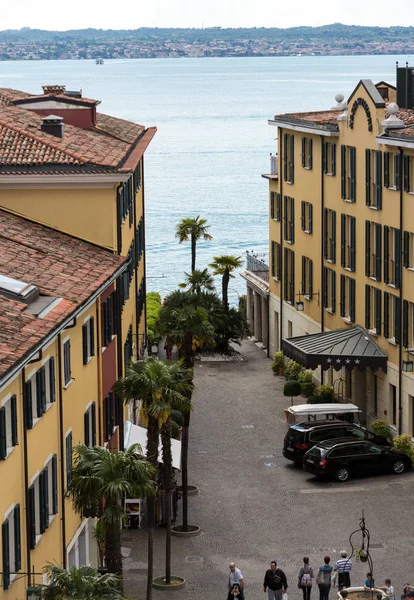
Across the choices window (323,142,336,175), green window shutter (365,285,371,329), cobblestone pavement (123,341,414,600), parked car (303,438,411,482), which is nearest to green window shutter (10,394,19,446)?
cobblestone pavement (123,341,414,600)

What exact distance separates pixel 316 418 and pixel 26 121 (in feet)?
64.9

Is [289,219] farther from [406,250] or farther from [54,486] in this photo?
[54,486]

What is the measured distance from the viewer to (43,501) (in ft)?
91.6

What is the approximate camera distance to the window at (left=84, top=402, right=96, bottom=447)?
34.7m

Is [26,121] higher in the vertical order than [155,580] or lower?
higher

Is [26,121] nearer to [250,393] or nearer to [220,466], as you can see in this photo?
[220,466]

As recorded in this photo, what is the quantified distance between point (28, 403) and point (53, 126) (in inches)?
762

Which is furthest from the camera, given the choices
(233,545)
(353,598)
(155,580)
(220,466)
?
(220,466)

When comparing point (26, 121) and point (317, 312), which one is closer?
point (26, 121)

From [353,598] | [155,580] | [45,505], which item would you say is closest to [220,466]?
[155,580]

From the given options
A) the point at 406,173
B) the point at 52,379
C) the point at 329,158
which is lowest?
the point at 52,379

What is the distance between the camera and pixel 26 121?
46.0 metres

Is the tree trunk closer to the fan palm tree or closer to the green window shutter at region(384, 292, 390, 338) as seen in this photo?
the fan palm tree

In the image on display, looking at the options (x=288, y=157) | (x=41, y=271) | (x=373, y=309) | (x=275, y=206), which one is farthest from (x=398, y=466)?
(x=275, y=206)
